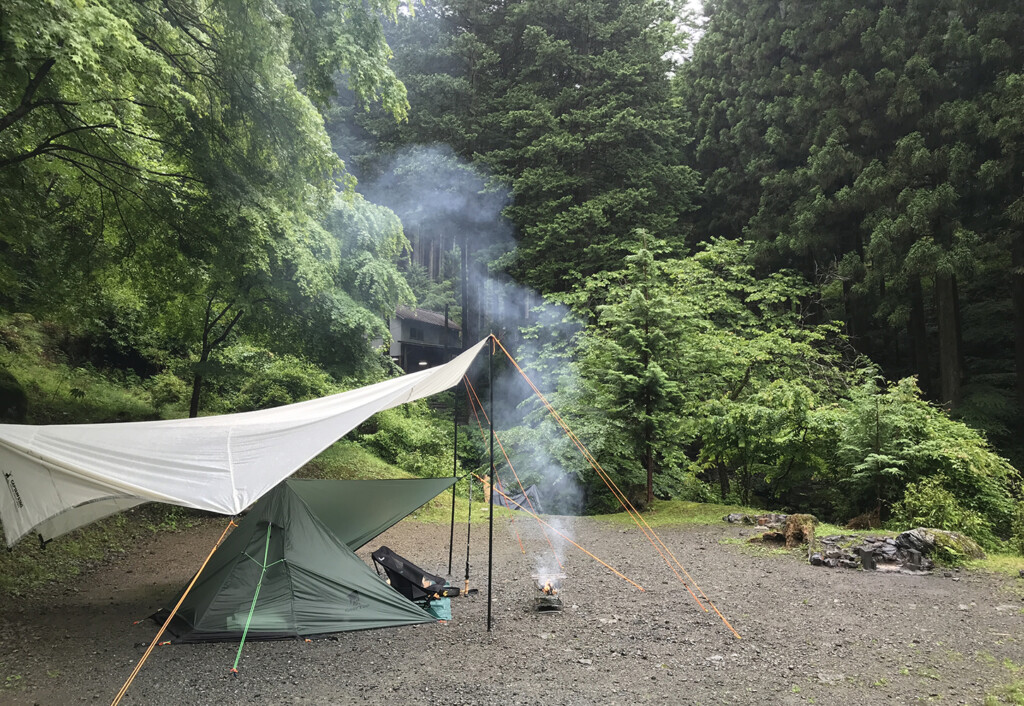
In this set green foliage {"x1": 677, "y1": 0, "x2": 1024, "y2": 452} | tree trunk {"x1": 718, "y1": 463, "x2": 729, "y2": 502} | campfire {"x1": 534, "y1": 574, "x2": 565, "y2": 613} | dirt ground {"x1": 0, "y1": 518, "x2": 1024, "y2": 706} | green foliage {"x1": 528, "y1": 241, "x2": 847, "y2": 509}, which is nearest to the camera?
dirt ground {"x1": 0, "y1": 518, "x2": 1024, "y2": 706}

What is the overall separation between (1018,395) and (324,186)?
1198cm

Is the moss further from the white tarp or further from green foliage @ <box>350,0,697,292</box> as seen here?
green foliage @ <box>350,0,697,292</box>

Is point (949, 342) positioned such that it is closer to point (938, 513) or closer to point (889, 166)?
point (889, 166)

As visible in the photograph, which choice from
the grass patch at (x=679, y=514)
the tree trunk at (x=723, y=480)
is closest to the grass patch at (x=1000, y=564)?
the grass patch at (x=679, y=514)

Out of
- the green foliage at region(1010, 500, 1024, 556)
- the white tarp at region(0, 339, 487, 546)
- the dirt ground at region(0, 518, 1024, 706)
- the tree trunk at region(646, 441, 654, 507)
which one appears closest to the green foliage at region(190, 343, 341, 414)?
the dirt ground at region(0, 518, 1024, 706)

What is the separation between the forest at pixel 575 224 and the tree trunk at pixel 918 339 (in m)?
0.12

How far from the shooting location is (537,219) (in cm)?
1608

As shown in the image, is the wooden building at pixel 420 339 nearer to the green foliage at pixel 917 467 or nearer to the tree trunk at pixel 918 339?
the tree trunk at pixel 918 339

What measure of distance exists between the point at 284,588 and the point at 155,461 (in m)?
1.33

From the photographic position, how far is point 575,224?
15.1 metres

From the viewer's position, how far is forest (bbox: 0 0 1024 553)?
578 cm

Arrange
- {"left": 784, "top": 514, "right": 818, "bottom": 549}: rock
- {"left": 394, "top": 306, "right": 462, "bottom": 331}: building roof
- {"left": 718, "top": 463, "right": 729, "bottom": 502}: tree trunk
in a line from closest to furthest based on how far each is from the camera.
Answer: {"left": 784, "top": 514, "right": 818, "bottom": 549}: rock, {"left": 718, "top": 463, "right": 729, "bottom": 502}: tree trunk, {"left": 394, "top": 306, "right": 462, "bottom": 331}: building roof

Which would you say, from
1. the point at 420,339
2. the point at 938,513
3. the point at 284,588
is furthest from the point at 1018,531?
the point at 420,339

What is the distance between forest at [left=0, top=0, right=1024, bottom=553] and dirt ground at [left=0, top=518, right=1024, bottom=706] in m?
2.85
